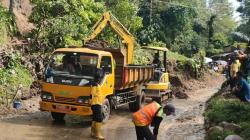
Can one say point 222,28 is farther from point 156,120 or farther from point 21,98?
point 156,120

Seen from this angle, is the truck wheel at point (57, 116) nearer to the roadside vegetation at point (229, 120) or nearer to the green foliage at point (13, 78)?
the green foliage at point (13, 78)

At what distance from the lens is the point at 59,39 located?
81.1 feet

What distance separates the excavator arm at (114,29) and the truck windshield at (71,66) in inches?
129

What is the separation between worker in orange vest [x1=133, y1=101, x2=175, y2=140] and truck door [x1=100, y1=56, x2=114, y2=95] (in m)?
5.78

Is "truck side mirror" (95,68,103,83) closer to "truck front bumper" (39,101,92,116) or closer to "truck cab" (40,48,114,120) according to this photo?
"truck cab" (40,48,114,120)

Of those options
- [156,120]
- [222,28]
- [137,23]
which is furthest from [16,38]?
[222,28]

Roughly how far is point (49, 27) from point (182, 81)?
11.4 metres

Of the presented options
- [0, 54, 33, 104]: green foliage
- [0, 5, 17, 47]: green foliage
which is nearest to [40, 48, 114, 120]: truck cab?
[0, 54, 33, 104]: green foliage

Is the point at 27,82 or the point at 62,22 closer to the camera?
the point at 27,82

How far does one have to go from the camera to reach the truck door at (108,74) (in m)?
15.9

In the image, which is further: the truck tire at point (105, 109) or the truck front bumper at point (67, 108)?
the truck tire at point (105, 109)

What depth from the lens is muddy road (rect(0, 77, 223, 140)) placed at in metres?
13.7

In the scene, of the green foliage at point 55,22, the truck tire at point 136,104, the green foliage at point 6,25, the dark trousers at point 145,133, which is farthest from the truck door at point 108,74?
the green foliage at point 55,22

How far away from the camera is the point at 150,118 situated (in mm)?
9922
